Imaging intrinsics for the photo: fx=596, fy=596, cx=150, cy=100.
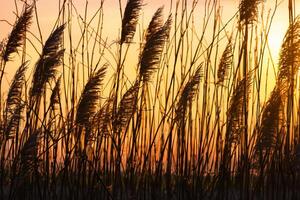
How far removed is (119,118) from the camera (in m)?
3.29

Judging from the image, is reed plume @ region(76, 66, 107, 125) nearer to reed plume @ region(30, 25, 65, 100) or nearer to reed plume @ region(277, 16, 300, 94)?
reed plume @ region(30, 25, 65, 100)

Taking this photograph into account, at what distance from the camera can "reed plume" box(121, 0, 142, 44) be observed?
3.26 meters

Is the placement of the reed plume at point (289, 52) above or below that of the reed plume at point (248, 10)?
below

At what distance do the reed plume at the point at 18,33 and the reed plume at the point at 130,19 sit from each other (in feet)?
1.84

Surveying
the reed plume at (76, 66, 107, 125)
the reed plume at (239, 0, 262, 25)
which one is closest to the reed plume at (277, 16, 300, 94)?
the reed plume at (239, 0, 262, 25)

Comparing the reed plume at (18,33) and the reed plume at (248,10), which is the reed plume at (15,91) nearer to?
the reed plume at (18,33)

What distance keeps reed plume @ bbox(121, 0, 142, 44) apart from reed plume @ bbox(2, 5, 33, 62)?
1.84 ft

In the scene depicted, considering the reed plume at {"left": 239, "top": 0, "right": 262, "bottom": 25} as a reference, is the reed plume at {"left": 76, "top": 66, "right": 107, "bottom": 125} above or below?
below

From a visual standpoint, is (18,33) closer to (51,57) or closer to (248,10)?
(51,57)

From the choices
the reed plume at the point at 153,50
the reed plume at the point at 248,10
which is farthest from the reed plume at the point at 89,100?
the reed plume at the point at 248,10

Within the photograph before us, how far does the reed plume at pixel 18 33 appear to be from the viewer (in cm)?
336

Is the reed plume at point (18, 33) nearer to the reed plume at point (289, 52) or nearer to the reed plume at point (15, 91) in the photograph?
the reed plume at point (15, 91)

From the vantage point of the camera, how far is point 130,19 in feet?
10.8

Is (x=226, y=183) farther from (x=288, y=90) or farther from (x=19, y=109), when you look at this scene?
(x=19, y=109)
